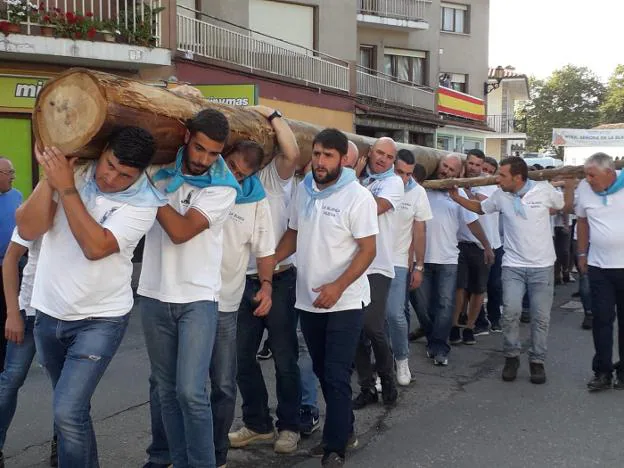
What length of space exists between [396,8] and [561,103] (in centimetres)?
3542

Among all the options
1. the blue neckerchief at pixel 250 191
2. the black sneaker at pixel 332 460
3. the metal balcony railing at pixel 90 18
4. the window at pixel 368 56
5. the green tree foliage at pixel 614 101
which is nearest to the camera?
the blue neckerchief at pixel 250 191

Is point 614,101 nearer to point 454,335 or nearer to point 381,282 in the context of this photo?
point 454,335

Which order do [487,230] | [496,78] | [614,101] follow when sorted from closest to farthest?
[487,230]
[496,78]
[614,101]

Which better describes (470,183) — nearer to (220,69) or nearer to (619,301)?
(619,301)

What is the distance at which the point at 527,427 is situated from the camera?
17.0 ft

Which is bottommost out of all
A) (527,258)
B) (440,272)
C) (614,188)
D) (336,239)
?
(440,272)

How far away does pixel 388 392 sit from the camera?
5.65m

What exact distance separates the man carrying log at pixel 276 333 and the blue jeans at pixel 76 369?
3.97ft

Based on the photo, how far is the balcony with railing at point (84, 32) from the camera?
12266mm

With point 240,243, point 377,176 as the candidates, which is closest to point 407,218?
point 377,176

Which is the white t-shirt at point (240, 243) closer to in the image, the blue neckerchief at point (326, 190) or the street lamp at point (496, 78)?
the blue neckerchief at point (326, 190)

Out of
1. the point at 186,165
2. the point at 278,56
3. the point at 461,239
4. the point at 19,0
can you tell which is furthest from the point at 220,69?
the point at 186,165

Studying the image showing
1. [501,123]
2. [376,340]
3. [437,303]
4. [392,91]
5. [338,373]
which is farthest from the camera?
[501,123]

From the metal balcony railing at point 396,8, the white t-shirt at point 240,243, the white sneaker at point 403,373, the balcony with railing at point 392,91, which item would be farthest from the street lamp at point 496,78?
the white t-shirt at point 240,243
